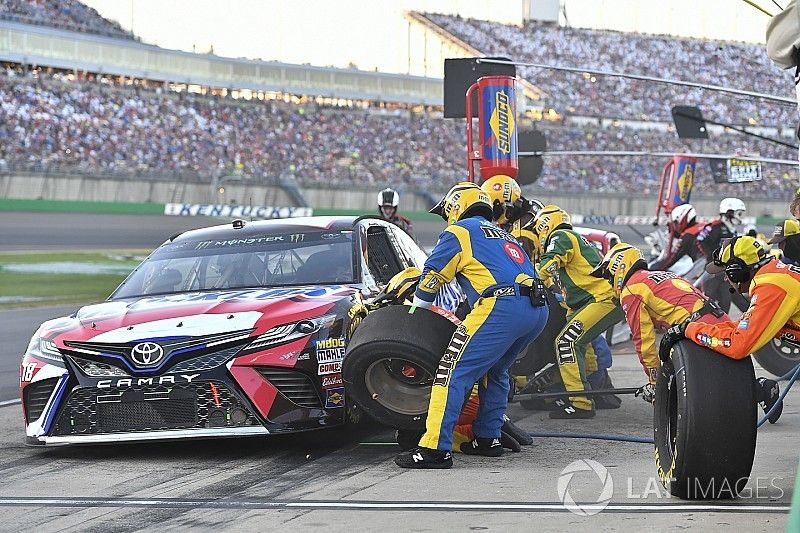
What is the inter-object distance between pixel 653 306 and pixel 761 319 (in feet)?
9.87

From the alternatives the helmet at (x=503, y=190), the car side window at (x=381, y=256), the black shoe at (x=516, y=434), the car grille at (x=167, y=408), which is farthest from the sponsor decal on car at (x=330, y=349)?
the helmet at (x=503, y=190)

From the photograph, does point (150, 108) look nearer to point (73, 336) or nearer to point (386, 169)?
point (386, 169)

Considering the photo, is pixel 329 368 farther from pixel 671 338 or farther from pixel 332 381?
pixel 671 338

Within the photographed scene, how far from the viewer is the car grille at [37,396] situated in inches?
279

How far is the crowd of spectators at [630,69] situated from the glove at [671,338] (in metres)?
54.3

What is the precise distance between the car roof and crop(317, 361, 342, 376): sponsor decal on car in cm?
167

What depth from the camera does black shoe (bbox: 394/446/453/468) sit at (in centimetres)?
653

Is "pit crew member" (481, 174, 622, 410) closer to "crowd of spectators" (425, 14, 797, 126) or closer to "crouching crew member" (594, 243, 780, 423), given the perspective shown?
"crouching crew member" (594, 243, 780, 423)

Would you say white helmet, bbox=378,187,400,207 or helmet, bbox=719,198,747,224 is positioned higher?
white helmet, bbox=378,187,400,207

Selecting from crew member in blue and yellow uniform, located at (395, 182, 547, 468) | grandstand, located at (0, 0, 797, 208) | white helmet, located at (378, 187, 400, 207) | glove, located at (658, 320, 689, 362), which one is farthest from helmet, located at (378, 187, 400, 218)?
grandstand, located at (0, 0, 797, 208)

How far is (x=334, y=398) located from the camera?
23.0 ft

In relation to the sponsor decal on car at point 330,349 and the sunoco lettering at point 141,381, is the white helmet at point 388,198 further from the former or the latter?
the sunoco lettering at point 141,381

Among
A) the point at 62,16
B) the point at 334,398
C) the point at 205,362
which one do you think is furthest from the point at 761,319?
the point at 62,16

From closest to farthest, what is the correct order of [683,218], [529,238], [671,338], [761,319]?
1. [761,319]
2. [671,338]
3. [529,238]
4. [683,218]
